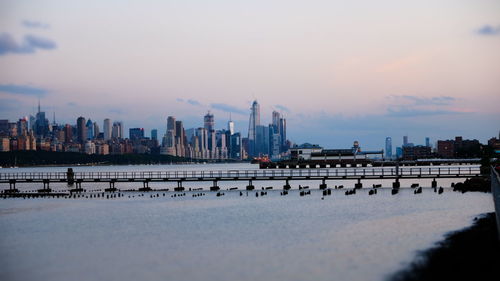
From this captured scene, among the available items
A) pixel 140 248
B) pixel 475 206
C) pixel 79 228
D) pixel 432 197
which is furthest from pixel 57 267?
pixel 432 197

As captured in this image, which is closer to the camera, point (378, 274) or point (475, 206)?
point (378, 274)

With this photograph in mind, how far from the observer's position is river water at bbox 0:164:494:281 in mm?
35594

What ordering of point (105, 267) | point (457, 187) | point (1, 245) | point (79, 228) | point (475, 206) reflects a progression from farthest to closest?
point (457, 187)
point (475, 206)
point (79, 228)
point (1, 245)
point (105, 267)

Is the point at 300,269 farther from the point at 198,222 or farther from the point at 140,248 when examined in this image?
the point at 198,222

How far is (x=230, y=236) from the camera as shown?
165 feet

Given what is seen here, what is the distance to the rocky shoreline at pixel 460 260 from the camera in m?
29.5

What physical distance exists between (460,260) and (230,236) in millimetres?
22542

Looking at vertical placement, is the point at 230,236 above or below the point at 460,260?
below

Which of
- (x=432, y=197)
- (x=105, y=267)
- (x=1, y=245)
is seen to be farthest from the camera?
(x=432, y=197)

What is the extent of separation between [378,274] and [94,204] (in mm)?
61868

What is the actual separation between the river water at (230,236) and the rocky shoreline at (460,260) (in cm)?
123

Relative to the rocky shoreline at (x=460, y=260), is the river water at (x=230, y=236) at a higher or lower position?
lower

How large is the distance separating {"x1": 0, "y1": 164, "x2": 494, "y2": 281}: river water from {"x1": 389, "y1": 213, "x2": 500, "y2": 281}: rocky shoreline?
1.23 meters

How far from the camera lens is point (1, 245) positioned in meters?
48.7
